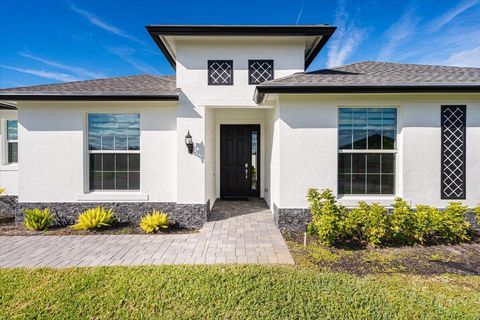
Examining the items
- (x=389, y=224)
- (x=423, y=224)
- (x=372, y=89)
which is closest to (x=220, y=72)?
(x=372, y=89)

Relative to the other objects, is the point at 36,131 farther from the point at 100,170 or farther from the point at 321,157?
the point at 321,157

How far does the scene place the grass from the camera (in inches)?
121

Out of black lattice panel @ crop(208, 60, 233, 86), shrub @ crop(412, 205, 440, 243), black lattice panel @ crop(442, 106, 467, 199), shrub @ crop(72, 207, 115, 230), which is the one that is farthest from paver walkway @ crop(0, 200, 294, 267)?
black lattice panel @ crop(442, 106, 467, 199)

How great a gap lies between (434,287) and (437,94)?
4.61m

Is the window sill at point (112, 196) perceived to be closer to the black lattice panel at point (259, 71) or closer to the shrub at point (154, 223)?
the shrub at point (154, 223)

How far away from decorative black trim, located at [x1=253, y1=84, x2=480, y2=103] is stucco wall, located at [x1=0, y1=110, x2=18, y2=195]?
8.87 metres

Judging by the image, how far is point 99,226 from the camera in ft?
19.5

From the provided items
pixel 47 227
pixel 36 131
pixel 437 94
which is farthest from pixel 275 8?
pixel 47 227

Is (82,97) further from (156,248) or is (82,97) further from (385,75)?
(385,75)

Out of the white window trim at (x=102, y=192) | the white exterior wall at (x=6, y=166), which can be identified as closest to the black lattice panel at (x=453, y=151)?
the white window trim at (x=102, y=192)

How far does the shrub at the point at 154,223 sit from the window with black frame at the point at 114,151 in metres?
1.21

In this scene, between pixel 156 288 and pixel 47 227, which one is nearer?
pixel 156 288

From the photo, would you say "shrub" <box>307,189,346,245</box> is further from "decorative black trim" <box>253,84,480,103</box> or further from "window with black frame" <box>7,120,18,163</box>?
"window with black frame" <box>7,120,18,163</box>

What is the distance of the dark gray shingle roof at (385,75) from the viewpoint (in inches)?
219
